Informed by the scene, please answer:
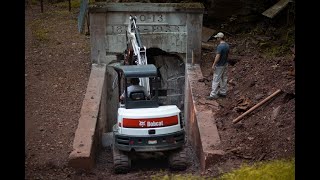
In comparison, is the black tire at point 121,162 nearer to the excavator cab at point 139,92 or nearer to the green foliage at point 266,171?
the excavator cab at point 139,92

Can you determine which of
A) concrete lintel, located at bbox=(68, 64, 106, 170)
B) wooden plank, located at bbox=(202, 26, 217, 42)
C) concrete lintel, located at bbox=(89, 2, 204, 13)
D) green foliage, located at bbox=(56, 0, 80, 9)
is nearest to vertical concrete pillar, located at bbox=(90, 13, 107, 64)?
concrete lintel, located at bbox=(89, 2, 204, 13)

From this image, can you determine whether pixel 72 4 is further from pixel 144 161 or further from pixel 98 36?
pixel 144 161

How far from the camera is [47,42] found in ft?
64.1

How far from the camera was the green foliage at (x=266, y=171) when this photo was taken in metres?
9.70

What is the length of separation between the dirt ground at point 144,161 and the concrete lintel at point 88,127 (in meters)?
0.20

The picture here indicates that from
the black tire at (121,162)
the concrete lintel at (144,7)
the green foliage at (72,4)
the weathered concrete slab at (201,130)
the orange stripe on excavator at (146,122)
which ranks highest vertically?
the concrete lintel at (144,7)

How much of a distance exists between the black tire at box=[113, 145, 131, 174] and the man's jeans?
11.6 ft

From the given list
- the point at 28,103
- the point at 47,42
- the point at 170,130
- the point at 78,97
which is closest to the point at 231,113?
the point at 170,130

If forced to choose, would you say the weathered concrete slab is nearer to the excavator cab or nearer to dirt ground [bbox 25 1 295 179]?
dirt ground [bbox 25 1 295 179]

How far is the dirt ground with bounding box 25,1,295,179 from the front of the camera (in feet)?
37.6

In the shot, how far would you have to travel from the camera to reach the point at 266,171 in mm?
10070

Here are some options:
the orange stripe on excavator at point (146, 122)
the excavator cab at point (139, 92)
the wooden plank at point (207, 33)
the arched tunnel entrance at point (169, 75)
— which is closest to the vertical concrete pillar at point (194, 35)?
the arched tunnel entrance at point (169, 75)

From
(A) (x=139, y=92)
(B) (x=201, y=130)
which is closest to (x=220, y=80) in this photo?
(B) (x=201, y=130)
